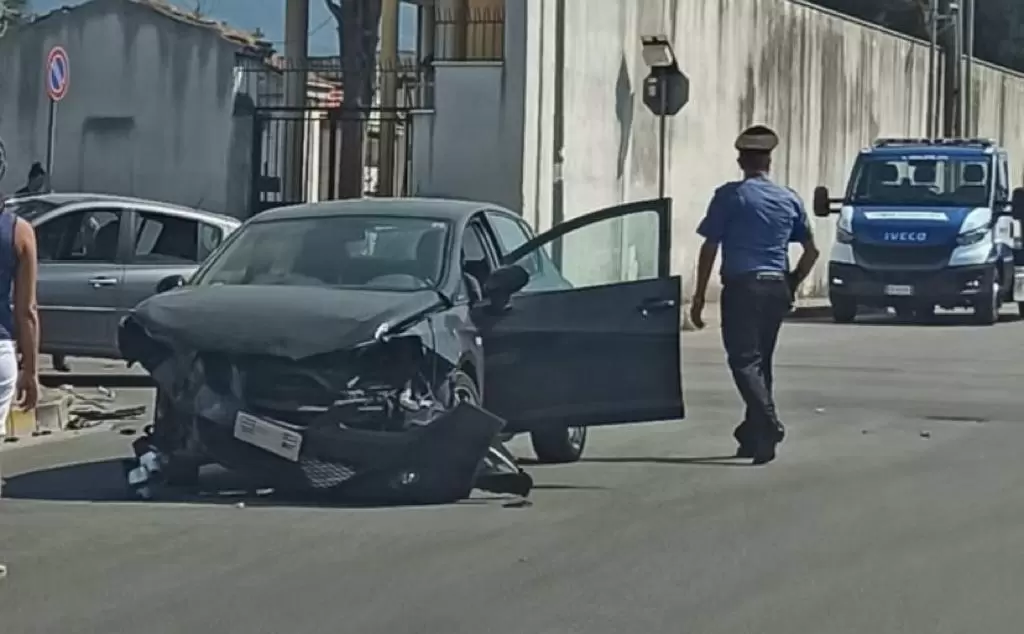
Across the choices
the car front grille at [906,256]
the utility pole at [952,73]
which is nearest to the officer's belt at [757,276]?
the car front grille at [906,256]

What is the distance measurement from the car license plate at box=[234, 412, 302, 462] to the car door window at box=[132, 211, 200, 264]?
6.19 m

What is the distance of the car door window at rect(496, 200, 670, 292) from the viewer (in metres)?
11.2

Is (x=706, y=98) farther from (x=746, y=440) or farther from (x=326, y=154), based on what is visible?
(x=746, y=440)

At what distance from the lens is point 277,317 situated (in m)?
9.76

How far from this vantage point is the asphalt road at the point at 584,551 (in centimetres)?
747

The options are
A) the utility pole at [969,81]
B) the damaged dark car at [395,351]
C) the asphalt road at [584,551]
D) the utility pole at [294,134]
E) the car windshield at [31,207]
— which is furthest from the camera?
the utility pole at [969,81]

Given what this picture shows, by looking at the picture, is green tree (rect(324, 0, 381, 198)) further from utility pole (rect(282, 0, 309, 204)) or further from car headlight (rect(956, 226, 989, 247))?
car headlight (rect(956, 226, 989, 247))

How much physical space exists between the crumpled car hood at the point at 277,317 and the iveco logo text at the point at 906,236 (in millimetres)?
17791

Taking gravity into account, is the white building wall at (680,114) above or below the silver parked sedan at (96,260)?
above

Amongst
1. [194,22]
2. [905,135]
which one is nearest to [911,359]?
[194,22]

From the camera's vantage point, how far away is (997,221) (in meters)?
27.8

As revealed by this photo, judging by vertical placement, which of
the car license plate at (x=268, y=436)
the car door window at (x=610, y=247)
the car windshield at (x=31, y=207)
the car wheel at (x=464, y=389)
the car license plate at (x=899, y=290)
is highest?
the car windshield at (x=31, y=207)

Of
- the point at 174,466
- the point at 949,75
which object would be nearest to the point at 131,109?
the point at 174,466

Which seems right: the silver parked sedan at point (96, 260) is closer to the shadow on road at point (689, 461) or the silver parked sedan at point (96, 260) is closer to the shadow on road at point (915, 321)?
the shadow on road at point (689, 461)
